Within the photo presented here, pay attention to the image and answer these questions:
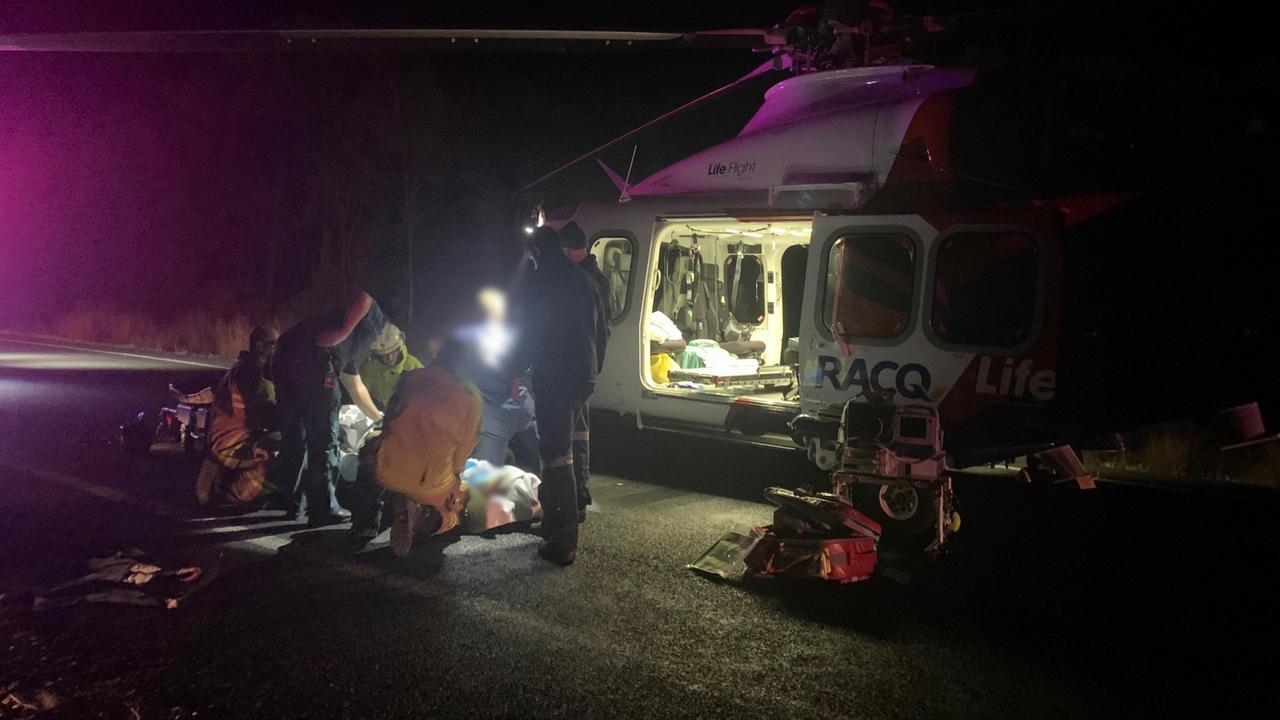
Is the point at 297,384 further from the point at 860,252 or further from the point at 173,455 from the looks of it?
the point at 860,252

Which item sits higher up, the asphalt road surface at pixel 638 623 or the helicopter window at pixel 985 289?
the helicopter window at pixel 985 289

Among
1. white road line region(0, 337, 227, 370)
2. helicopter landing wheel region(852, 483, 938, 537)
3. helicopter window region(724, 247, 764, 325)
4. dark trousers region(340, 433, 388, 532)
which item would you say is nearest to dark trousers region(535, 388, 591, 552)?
dark trousers region(340, 433, 388, 532)

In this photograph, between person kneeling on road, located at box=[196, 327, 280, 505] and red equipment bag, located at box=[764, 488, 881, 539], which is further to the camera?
person kneeling on road, located at box=[196, 327, 280, 505]

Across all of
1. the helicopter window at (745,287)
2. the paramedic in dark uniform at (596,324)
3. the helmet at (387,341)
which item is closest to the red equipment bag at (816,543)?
the paramedic in dark uniform at (596,324)

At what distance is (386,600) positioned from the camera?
173 inches

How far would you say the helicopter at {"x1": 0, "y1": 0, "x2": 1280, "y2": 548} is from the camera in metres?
5.70

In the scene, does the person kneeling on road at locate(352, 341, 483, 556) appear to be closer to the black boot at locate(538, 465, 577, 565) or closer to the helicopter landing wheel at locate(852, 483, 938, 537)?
the black boot at locate(538, 465, 577, 565)

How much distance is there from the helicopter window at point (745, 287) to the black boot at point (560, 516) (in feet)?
19.3

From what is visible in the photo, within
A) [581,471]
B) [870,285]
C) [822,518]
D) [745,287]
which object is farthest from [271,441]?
[745,287]

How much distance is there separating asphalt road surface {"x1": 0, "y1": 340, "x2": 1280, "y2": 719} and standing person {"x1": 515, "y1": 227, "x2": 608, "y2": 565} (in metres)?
0.35

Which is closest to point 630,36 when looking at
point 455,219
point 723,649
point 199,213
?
point 723,649

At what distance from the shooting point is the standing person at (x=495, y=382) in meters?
5.34

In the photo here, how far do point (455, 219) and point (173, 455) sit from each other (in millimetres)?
21321

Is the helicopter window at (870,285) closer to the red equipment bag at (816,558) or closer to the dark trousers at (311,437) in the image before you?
the red equipment bag at (816,558)
